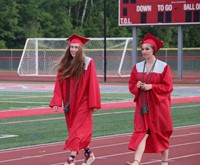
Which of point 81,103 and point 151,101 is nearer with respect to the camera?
point 151,101

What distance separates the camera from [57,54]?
47094 millimetres

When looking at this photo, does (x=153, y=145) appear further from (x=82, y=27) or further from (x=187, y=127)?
(x=82, y=27)

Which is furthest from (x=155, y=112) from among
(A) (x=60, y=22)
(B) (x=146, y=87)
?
(A) (x=60, y=22)

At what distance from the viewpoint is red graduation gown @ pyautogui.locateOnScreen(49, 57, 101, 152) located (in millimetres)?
9930

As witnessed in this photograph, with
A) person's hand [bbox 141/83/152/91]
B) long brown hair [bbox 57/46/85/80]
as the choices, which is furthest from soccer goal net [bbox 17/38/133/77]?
person's hand [bbox 141/83/152/91]

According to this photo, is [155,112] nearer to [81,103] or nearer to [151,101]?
[151,101]

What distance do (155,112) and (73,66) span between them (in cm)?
127

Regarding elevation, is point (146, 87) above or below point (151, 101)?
above

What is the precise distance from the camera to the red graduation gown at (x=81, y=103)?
32.6 feet

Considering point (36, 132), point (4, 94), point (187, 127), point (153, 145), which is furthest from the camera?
point (4, 94)

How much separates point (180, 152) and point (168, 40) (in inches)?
2226

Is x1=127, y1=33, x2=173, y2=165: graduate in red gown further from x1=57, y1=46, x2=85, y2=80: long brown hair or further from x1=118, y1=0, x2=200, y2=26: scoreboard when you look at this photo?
x1=118, y1=0, x2=200, y2=26: scoreboard

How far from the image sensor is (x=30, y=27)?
202ft

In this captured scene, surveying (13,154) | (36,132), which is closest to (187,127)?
(36,132)
